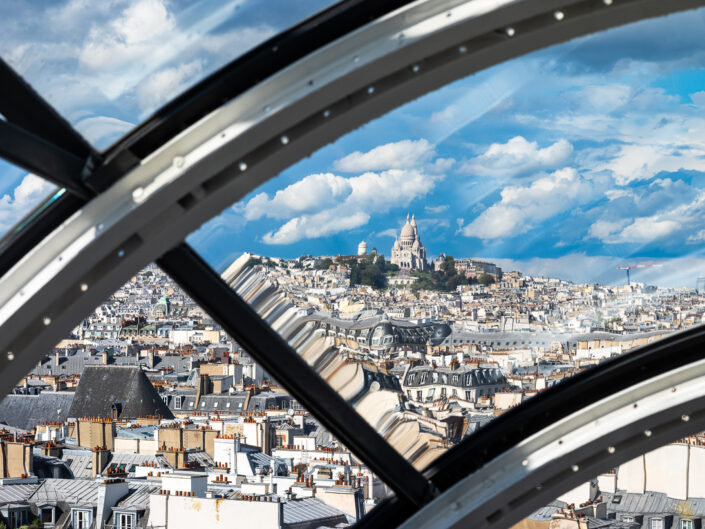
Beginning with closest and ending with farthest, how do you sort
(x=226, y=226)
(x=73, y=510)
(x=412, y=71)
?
1. (x=412, y=71)
2. (x=226, y=226)
3. (x=73, y=510)

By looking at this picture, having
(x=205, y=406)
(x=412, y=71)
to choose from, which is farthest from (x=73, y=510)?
(x=412, y=71)

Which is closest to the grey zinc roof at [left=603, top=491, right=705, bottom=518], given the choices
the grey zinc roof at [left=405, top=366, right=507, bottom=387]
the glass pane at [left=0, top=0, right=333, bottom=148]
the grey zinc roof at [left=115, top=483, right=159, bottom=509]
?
the grey zinc roof at [left=405, top=366, right=507, bottom=387]

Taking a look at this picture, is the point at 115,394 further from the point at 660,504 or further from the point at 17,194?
the point at 17,194

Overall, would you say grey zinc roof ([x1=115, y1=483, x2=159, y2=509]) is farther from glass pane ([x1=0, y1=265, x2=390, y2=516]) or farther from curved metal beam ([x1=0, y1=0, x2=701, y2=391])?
curved metal beam ([x1=0, y1=0, x2=701, y2=391])

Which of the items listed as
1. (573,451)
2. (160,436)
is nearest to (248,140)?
(573,451)

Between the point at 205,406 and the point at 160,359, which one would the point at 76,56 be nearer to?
the point at 205,406
